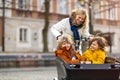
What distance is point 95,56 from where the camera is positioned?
7.09 m

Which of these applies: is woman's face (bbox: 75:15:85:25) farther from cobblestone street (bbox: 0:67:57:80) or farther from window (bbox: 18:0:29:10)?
window (bbox: 18:0:29:10)

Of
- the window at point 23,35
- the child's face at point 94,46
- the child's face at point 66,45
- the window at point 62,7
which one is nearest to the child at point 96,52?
the child's face at point 94,46

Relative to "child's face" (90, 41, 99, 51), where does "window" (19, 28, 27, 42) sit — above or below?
below

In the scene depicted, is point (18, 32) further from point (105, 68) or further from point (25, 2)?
point (105, 68)

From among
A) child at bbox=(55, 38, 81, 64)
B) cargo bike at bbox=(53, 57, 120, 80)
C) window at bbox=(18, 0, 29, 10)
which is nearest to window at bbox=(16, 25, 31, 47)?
window at bbox=(18, 0, 29, 10)

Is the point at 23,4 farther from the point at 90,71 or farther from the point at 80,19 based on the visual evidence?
the point at 90,71

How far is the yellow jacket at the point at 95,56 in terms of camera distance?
706 centimetres

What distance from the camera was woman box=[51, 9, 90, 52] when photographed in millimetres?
7391

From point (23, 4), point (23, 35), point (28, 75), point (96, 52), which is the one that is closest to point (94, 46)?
point (96, 52)

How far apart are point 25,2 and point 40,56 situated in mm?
23370

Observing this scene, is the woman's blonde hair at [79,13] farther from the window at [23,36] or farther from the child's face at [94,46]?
the window at [23,36]

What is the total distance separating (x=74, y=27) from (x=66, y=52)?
51 centimetres

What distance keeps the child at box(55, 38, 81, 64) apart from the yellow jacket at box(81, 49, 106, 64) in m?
0.16

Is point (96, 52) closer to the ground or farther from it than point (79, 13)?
closer to the ground
